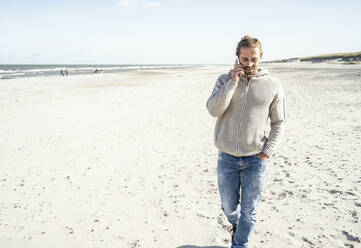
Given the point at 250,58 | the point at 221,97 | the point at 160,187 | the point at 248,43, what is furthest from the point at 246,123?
the point at 160,187

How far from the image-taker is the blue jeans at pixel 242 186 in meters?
2.70

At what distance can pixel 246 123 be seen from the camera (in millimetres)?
2617

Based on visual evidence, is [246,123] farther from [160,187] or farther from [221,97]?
[160,187]

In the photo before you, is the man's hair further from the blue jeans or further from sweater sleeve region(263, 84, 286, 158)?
the blue jeans

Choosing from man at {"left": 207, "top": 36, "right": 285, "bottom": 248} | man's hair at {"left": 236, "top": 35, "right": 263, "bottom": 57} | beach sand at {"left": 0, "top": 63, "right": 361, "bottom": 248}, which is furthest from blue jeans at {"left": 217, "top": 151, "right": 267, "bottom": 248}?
man's hair at {"left": 236, "top": 35, "right": 263, "bottom": 57}

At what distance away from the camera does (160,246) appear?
11.1ft

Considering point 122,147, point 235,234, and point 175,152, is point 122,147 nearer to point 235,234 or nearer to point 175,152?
point 175,152

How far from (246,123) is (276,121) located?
15.2 inches

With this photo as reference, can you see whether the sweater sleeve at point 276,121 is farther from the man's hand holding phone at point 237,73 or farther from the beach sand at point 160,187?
the beach sand at point 160,187

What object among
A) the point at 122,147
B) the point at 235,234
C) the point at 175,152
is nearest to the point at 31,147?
the point at 122,147

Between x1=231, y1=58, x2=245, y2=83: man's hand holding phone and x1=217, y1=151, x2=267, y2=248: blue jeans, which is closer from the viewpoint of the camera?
x1=231, y1=58, x2=245, y2=83: man's hand holding phone

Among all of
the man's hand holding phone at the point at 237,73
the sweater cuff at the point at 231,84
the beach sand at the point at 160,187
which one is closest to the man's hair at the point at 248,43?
the man's hand holding phone at the point at 237,73

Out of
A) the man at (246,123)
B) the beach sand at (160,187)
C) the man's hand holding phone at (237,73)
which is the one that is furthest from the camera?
the beach sand at (160,187)

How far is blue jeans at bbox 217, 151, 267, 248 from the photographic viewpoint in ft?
8.84
